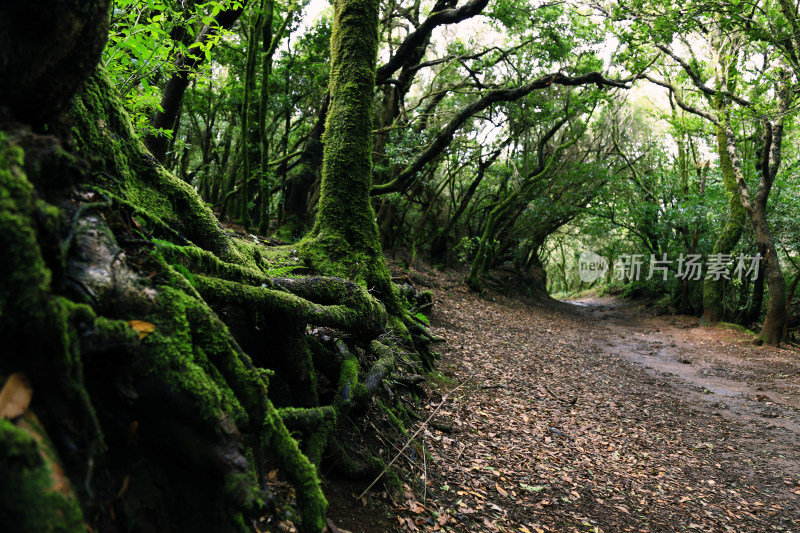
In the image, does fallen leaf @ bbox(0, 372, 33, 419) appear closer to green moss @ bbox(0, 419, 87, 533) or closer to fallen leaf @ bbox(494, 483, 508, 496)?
green moss @ bbox(0, 419, 87, 533)

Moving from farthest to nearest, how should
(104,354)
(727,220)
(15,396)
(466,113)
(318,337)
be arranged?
(727,220) → (466,113) → (318,337) → (104,354) → (15,396)

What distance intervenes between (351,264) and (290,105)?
1081 centimetres

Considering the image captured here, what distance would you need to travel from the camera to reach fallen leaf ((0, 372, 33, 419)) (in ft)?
3.77

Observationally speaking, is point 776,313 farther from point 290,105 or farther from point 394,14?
point 290,105

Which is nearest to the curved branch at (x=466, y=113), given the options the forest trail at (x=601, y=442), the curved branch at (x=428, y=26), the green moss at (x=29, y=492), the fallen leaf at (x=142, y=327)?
the curved branch at (x=428, y=26)

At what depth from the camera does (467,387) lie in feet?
22.0

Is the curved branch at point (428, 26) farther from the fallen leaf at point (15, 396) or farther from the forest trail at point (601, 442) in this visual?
the fallen leaf at point (15, 396)

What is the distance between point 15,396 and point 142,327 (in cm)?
50

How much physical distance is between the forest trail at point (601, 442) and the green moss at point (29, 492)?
187 centimetres

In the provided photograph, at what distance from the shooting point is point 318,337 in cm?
408

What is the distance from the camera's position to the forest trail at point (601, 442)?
4.02 m

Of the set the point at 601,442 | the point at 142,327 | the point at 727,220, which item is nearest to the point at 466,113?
the point at 601,442

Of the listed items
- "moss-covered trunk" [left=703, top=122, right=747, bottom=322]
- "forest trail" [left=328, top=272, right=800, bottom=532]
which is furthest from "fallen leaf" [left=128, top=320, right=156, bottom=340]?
"moss-covered trunk" [left=703, top=122, right=747, bottom=322]

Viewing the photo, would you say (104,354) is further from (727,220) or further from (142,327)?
(727,220)
